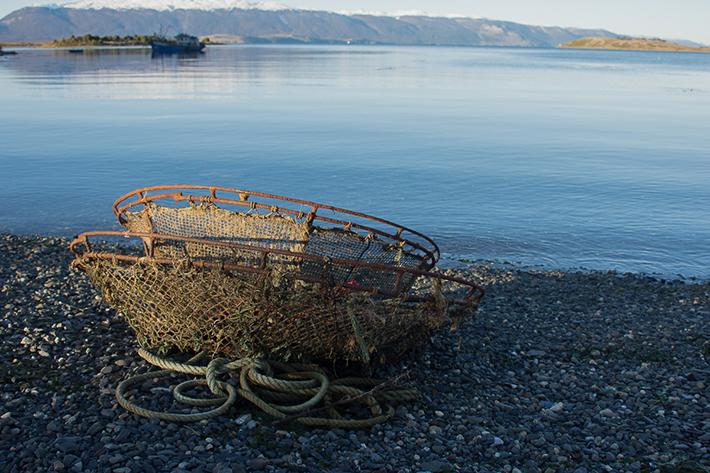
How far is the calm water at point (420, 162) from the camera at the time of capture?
17484 millimetres

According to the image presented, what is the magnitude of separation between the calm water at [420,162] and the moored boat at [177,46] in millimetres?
83746

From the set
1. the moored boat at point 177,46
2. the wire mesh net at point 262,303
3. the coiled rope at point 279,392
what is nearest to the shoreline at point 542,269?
the wire mesh net at point 262,303

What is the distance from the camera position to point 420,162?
26.3 m

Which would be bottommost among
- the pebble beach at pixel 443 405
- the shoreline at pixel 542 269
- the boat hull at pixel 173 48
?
the shoreline at pixel 542 269

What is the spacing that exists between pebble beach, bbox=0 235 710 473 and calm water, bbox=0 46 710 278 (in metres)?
6.56

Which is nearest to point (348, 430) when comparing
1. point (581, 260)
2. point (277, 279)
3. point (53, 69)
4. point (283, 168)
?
point (277, 279)

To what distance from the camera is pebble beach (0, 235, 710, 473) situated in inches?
223

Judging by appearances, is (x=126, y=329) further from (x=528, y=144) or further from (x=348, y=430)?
(x=528, y=144)

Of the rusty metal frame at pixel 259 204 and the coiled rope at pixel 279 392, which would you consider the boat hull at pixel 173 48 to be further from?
the coiled rope at pixel 279 392

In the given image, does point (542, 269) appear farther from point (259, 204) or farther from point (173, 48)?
point (173, 48)

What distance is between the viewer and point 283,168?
81.2 feet

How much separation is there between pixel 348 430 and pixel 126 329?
3.18 meters

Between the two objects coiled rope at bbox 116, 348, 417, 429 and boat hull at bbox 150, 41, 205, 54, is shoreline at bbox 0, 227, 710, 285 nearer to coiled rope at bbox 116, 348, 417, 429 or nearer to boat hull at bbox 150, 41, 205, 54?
coiled rope at bbox 116, 348, 417, 429

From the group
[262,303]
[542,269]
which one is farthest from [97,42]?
[262,303]
